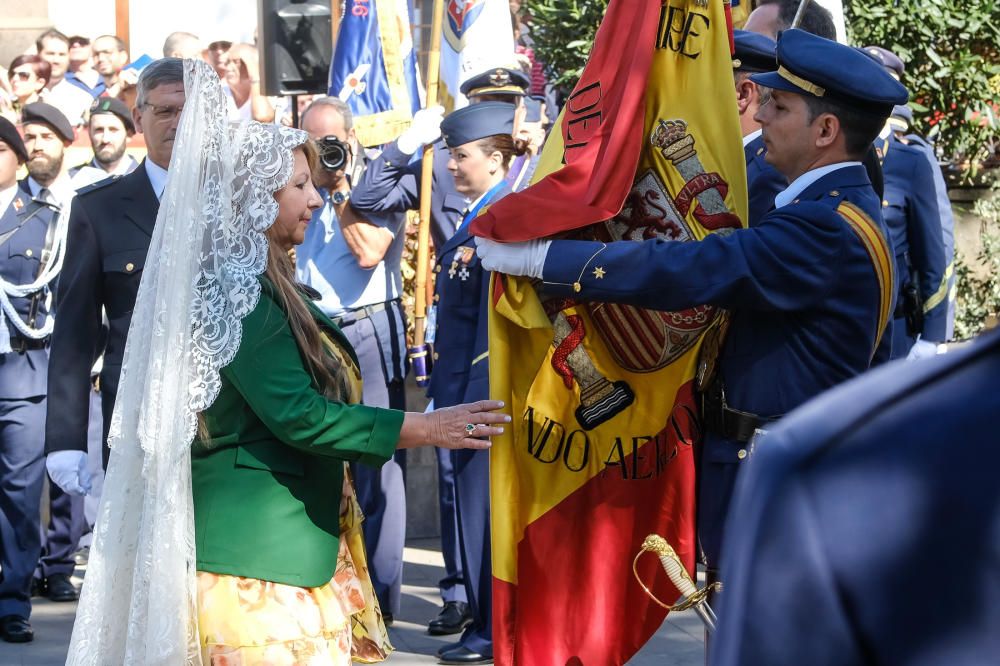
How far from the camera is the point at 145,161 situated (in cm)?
455

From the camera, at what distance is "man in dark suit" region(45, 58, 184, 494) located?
4.41 meters

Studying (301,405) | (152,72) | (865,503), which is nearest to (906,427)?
(865,503)

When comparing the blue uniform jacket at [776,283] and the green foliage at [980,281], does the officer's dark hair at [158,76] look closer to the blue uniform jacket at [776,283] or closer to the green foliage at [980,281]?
the blue uniform jacket at [776,283]

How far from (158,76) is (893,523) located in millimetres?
3918

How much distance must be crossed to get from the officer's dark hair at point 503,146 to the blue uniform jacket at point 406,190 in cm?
68

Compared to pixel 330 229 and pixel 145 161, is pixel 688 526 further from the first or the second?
pixel 330 229

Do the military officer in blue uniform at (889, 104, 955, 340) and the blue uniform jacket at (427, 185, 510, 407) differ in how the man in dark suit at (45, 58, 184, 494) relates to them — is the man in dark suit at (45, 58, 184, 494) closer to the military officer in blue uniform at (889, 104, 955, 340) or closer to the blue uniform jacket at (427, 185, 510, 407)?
the blue uniform jacket at (427, 185, 510, 407)

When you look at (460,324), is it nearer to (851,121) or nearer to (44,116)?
(851,121)

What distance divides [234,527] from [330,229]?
360cm

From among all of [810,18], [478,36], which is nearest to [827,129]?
[810,18]

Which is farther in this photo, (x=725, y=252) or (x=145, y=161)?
(x=145, y=161)

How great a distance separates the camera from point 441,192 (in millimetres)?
6754

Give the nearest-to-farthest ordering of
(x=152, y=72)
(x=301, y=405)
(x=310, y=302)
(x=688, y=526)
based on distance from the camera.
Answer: (x=301, y=405)
(x=310, y=302)
(x=688, y=526)
(x=152, y=72)

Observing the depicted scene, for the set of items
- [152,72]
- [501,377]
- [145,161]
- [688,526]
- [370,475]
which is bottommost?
[370,475]
